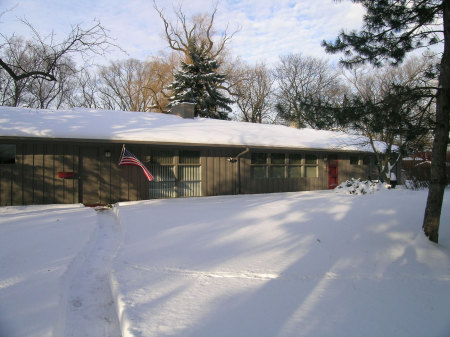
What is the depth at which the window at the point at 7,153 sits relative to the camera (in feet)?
28.2

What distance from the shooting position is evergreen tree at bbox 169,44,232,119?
848 inches

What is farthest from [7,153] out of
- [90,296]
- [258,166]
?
[258,166]

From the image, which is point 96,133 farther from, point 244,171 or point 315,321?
point 315,321

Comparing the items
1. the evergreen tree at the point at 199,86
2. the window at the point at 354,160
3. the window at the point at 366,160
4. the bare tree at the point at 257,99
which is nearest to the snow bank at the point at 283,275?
the window at the point at 354,160

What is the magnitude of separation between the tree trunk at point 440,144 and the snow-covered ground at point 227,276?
14.6 inches

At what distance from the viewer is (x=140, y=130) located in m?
10.4

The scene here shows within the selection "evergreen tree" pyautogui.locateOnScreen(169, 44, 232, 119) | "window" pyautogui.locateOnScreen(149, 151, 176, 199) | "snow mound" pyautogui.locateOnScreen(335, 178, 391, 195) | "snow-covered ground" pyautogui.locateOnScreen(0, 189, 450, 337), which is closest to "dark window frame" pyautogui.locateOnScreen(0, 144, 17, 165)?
"snow-covered ground" pyautogui.locateOnScreen(0, 189, 450, 337)

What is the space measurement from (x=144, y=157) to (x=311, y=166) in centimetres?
787

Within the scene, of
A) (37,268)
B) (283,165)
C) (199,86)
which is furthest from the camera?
(199,86)

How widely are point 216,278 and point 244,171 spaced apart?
27.9 ft

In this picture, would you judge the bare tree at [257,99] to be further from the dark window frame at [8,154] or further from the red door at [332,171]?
the dark window frame at [8,154]

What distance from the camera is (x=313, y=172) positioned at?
13.8 m

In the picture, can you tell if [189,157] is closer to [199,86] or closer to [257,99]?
[199,86]

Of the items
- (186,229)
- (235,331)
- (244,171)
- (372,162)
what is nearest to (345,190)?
(244,171)
